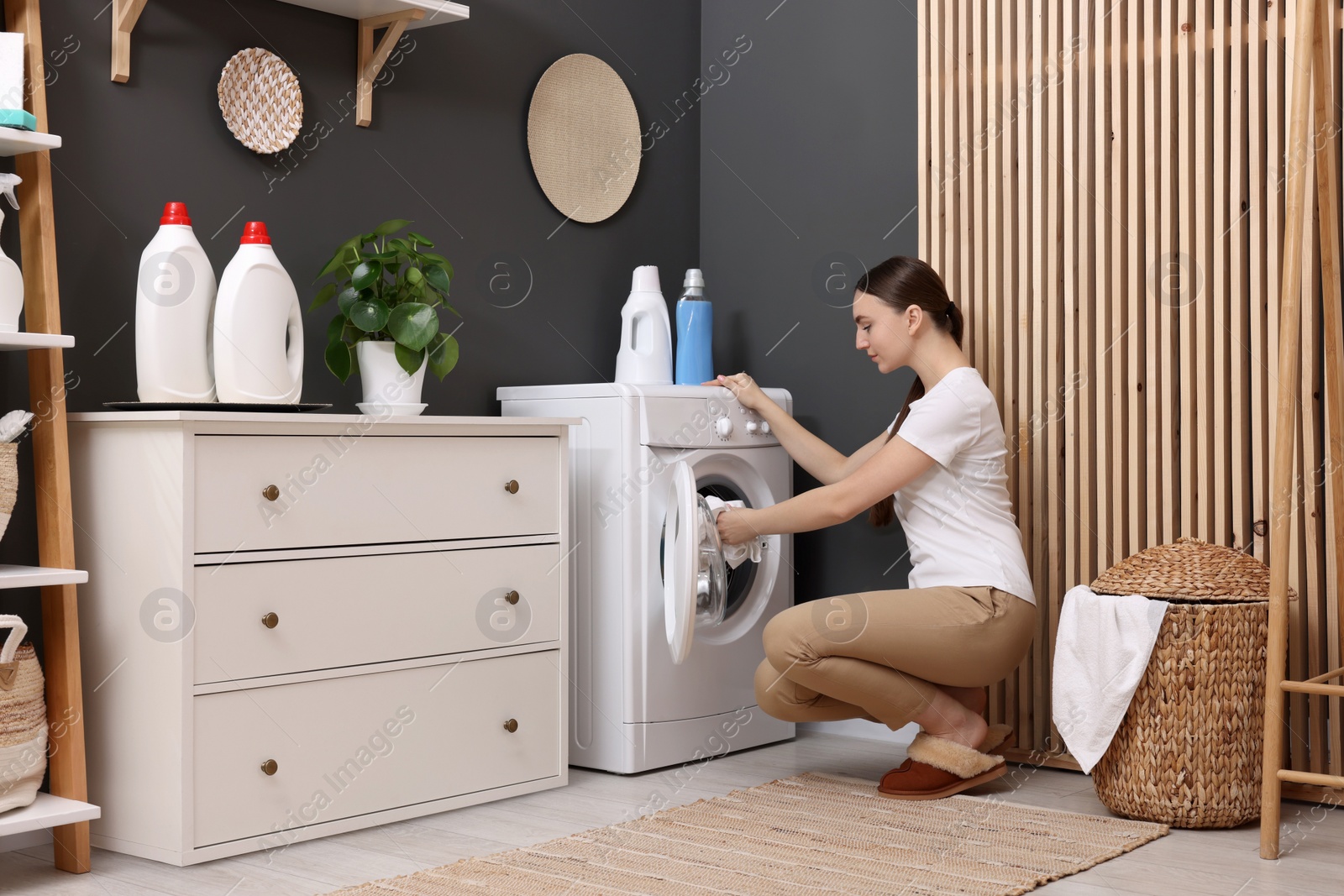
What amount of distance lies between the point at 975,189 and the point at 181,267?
76.8 inches

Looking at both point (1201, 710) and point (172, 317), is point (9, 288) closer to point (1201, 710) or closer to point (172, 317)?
point (172, 317)

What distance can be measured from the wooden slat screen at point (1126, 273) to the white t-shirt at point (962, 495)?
1.04ft

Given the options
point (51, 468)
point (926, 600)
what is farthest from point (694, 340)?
point (51, 468)

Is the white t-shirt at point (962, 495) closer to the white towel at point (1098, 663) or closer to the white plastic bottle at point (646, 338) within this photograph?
the white towel at point (1098, 663)

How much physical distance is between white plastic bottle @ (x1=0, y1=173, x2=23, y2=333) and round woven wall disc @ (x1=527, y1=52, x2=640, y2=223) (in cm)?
152

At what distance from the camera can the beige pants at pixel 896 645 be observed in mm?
2789

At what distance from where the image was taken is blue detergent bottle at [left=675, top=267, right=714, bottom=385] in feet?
11.8

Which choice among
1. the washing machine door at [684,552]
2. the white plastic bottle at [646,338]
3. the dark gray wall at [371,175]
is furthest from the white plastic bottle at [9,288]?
the white plastic bottle at [646,338]

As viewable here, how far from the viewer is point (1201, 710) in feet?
8.58

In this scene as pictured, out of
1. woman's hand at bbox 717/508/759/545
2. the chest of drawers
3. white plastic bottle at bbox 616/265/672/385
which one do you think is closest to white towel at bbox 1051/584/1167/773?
woman's hand at bbox 717/508/759/545

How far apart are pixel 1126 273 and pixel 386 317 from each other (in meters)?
1.75

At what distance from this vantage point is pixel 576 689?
10.6 feet

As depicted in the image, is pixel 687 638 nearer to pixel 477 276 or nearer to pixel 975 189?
pixel 477 276

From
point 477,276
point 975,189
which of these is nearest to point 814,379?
point 975,189
